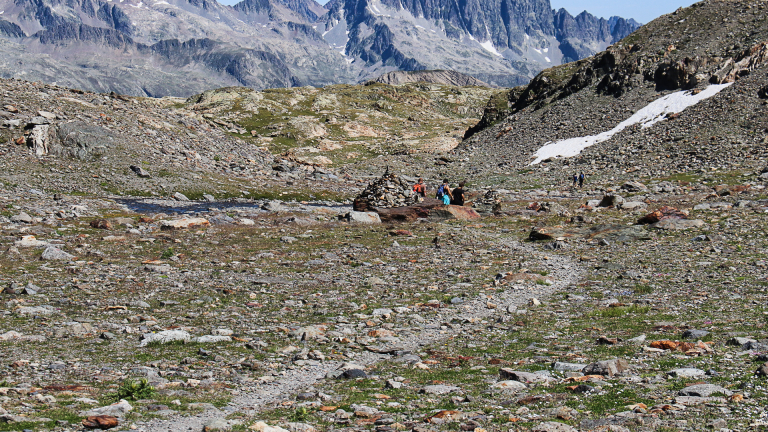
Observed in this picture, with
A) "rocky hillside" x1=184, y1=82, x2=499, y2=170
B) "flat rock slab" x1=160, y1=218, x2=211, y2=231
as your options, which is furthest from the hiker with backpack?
"rocky hillside" x1=184, y1=82, x2=499, y2=170

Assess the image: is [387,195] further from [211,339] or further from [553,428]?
[553,428]

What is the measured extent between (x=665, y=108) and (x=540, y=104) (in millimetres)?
27784

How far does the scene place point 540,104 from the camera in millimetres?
102375

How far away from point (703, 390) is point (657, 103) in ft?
269

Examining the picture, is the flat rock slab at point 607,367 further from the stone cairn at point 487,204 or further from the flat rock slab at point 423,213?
the stone cairn at point 487,204

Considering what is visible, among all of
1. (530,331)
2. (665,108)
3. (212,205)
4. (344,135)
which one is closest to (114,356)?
(530,331)

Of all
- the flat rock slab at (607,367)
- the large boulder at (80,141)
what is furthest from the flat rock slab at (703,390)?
the large boulder at (80,141)

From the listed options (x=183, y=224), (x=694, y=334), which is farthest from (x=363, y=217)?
(x=694, y=334)

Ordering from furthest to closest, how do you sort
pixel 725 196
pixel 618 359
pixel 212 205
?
pixel 212 205, pixel 725 196, pixel 618 359

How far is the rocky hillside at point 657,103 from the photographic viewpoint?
62469 mm

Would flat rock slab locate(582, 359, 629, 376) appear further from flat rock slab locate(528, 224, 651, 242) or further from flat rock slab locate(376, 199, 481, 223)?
flat rock slab locate(376, 199, 481, 223)

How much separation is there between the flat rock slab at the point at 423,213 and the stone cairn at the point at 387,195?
98.0 inches

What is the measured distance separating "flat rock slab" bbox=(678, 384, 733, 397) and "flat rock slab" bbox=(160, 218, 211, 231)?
30626 millimetres

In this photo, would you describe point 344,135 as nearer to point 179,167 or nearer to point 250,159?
point 250,159
